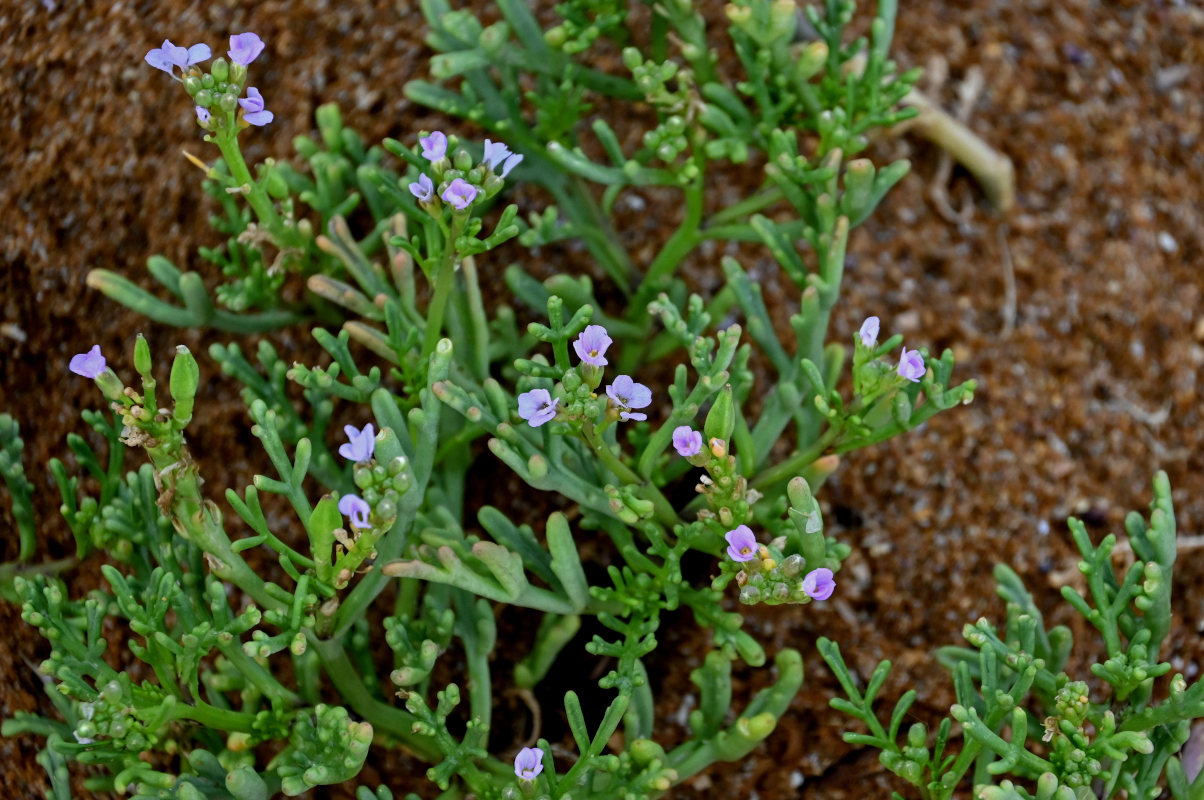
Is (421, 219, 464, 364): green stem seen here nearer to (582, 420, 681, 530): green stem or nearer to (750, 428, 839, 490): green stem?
(582, 420, 681, 530): green stem

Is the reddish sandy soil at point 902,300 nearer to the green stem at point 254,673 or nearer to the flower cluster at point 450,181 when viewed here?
the green stem at point 254,673

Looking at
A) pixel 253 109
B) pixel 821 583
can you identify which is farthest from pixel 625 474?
pixel 253 109

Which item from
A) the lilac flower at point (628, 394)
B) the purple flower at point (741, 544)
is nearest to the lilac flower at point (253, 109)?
the lilac flower at point (628, 394)

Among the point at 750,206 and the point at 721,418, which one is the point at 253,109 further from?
the point at 750,206

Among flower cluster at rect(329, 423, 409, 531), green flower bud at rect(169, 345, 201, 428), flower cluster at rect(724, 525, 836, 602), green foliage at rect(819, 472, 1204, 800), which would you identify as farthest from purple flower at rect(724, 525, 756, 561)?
green flower bud at rect(169, 345, 201, 428)

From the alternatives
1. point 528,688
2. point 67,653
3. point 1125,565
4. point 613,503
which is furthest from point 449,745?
point 1125,565
